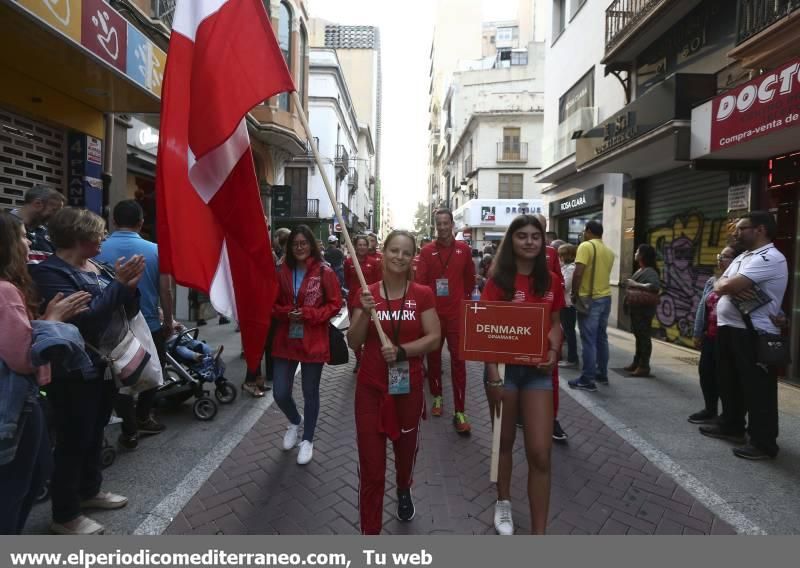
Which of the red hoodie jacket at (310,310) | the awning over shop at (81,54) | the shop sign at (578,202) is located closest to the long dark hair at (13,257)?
the red hoodie jacket at (310,310)

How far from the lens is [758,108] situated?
6.02m

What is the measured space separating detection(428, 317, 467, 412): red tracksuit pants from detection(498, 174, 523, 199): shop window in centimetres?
3179

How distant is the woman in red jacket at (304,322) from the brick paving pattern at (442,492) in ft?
1.19

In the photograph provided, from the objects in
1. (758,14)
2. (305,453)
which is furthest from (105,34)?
(758,14)

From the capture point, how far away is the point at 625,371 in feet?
24.2

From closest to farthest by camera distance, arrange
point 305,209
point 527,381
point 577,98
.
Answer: point 527,381
point 577,98
point 305,209

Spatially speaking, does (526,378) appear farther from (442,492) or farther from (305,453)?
Result: (305,453)

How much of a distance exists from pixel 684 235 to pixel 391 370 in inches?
364

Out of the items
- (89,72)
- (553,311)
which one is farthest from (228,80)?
(89,72)

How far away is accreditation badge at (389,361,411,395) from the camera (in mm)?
2664

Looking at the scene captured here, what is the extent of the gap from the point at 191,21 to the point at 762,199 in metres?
8.36

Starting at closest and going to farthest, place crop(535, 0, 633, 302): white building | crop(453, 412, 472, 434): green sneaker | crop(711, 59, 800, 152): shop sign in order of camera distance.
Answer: crop(453, 412, 472, 434): green sneaker → crop(711, 59, 800, 152): shop sign → crop(535, 0, 633, 302): white building

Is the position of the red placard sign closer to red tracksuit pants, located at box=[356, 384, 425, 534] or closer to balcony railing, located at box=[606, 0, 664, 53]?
red tracksuit pants, located at box=[356, 384, 425, 534]

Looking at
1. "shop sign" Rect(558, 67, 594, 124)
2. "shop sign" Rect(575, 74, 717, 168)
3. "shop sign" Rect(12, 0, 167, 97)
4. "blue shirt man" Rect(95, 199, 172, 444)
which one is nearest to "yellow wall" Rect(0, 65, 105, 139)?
"shop sign" Rect(12, 0, 167, 97)
